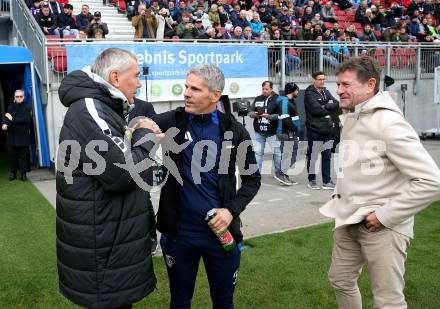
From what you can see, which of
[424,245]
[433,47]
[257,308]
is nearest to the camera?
[257,308]

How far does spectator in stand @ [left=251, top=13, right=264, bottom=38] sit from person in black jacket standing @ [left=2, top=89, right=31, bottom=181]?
875 cm

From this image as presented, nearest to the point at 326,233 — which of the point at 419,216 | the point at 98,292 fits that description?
the point at 419,216

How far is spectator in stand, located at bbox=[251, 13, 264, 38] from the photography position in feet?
55.1

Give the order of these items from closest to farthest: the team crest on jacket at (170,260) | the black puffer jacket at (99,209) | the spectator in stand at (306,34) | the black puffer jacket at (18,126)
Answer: the black puffer jacket at (99,209)
the team crest on jacket at (170,260)
the black puffer jacket at (18,126)
the spectator in stand at (306,34)

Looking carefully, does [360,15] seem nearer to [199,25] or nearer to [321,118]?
[199,25]

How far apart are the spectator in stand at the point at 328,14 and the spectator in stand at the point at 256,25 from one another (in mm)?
4395

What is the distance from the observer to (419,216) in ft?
22.7

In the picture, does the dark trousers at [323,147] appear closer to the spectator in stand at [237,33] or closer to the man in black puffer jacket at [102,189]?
the man in black puffer jacket at [102,189]

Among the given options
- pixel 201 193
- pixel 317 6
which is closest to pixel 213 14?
pixel 317 6

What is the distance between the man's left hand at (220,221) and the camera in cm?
282

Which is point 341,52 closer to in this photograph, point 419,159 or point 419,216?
point 419,216

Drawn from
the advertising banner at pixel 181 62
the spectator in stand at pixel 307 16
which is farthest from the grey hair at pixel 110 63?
the spectator in stand at pixel 307 16

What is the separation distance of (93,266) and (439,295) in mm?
3196

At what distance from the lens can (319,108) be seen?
867 cm
